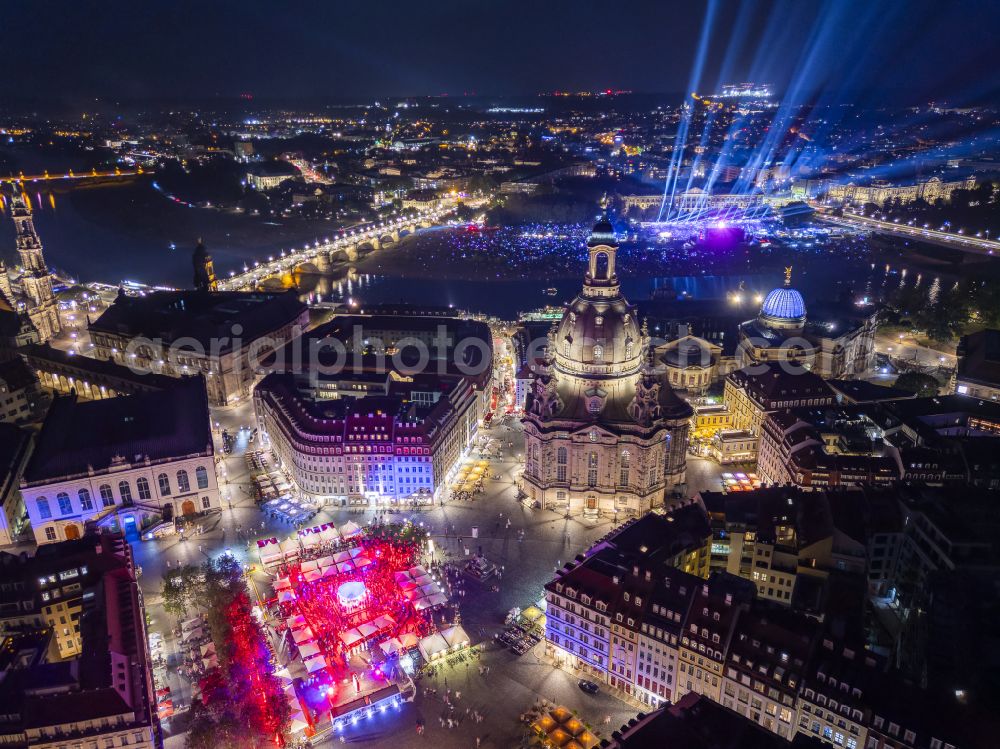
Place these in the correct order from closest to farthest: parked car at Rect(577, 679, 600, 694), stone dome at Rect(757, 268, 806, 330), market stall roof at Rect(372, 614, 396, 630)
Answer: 1. parked car at Rect(577, 679, 600, 694)
2. market stall roof at Rect(372, 614, 396, 630)
3. stone dome at Rect(757, 268, 806, 330)

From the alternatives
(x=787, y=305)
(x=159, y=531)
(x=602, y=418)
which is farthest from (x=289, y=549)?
(x=787, y=305)

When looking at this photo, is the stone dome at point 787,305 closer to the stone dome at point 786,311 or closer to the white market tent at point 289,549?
the stone dome at point 786,311

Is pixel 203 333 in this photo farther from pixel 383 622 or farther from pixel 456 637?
pixel 456 637

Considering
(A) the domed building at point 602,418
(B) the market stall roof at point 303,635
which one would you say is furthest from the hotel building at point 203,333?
(B) the market stall roof at point 303,635

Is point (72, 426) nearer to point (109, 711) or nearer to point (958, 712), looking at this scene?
point (109, 711)

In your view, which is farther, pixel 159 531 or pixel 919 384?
pixel 919 384

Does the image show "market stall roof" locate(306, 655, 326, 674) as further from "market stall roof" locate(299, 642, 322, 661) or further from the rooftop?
the rooftop

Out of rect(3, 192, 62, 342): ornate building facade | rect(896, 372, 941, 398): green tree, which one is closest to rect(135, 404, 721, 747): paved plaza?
rect(896, 372, 941, 398): green tree
